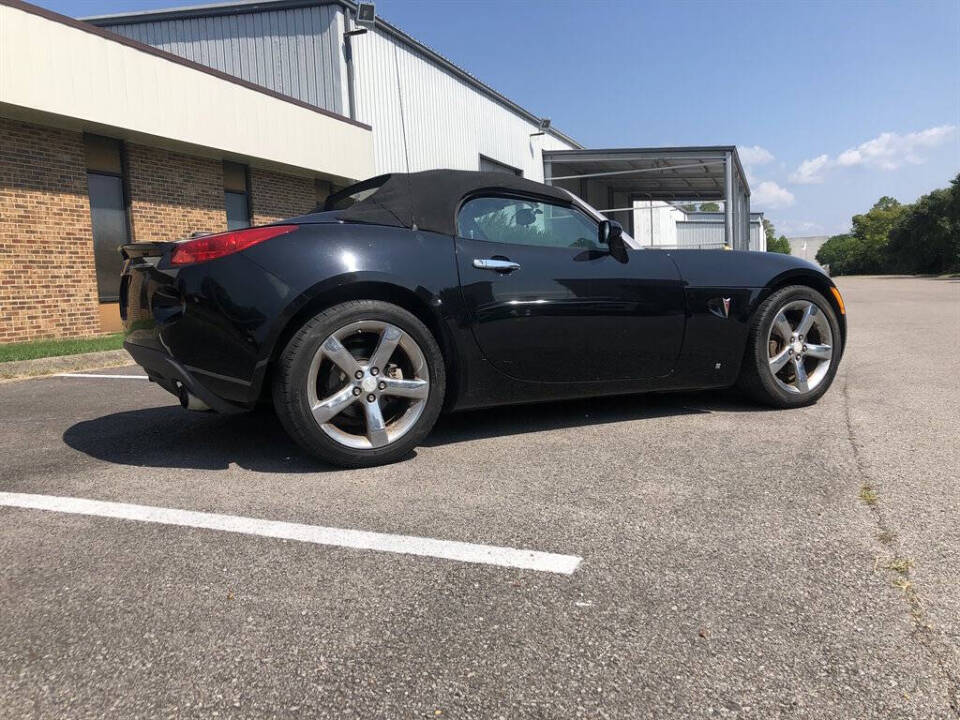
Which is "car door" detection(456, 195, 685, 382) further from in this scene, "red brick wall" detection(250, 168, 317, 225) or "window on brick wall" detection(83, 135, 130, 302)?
"red brick wall" detection(250, 168, 317, 225)

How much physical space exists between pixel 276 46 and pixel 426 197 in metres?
15.0

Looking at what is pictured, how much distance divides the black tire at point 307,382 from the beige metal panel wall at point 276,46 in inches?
564

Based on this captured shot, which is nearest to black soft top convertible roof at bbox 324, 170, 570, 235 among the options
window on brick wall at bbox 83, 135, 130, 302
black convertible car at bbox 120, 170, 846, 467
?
black convertible car at bbox 120, 170, 846, 467

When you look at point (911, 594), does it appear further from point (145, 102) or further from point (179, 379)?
point (145, 102)

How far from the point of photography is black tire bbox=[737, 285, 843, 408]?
4.33 metres

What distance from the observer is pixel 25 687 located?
160 cm

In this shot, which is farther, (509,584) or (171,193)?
(171,193)

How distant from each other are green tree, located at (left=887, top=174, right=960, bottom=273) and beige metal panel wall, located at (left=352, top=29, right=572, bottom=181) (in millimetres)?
41930

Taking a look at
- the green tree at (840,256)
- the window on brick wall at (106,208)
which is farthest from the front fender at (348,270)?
the green tree at (840,256)

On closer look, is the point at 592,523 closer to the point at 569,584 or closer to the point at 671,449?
the point at 569,584

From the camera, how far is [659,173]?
28.5 m

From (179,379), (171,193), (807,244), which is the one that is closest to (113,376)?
(179,379)

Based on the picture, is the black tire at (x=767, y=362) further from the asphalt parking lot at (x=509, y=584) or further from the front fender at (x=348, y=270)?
the front fender at (x=348, y=270)

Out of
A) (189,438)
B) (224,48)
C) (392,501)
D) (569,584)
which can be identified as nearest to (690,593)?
(569,584)
